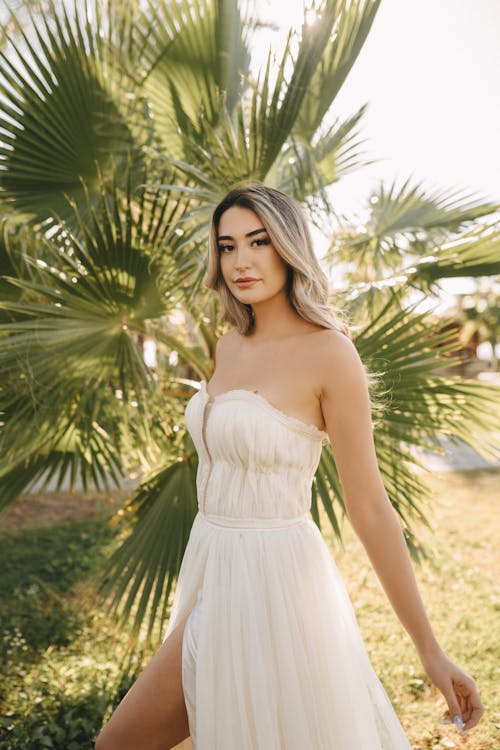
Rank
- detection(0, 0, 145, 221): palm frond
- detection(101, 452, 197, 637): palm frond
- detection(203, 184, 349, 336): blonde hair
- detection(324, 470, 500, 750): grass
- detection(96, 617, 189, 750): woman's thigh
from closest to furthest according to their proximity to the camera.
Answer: detection(96, 617, 189, 750): woman's thigh → detection(203, 184, 349, 336): blonde hair → detection(101, 452, 197, 637): palm frond → detection(0, 0, 145, 221): palm frond → detection(324, 470, 500, 750): grass

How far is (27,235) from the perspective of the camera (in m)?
3.07

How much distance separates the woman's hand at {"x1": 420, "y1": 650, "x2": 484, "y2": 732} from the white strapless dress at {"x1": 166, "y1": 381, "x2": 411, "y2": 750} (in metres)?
0.20

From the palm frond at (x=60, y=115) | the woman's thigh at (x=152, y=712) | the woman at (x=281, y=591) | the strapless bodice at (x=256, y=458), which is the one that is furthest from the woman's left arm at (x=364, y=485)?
the palm frond at (x=60, y=115)

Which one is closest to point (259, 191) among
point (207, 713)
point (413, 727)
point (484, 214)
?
point (207, 713)

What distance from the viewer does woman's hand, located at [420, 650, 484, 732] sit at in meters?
1.35

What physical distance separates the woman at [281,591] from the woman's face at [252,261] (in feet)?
0.38

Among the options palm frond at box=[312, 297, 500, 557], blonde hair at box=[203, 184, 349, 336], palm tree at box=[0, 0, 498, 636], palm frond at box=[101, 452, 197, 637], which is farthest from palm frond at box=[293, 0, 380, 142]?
palm frond at box=[101, 452, 197, 637]

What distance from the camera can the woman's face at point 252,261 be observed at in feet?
5.67

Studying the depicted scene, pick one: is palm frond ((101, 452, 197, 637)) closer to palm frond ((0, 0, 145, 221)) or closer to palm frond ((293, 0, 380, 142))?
palm frond ((0, 0, 145, 221))

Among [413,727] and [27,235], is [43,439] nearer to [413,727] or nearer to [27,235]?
[27,235]

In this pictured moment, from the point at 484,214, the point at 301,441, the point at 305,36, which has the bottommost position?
the point at 301,441

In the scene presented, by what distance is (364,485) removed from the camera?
4.89 ft

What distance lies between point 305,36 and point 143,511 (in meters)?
2.14

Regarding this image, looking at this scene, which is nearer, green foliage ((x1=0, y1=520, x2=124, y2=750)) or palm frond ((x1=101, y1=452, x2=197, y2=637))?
palm frond ((x1=101, y1=452, x2=197, y2=637))
